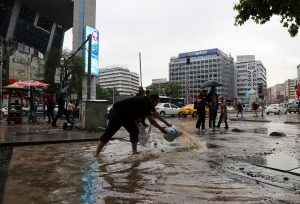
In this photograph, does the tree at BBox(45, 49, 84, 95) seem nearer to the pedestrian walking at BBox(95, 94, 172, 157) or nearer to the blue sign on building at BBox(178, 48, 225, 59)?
the pedestrian walking at BBox(95, 94, 172, 157)

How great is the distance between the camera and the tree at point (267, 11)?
7.22 metres

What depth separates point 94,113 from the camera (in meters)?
13.1

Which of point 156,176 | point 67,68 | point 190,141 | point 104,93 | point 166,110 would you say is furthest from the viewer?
point 104,93

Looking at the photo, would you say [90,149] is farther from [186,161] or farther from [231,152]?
[231,152]

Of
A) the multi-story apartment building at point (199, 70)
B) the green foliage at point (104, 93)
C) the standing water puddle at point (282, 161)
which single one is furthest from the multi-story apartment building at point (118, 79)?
the standing water puddle at point (282, 161)

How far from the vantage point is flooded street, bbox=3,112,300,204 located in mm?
3779

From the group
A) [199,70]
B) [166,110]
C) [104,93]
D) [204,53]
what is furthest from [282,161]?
[204,53]

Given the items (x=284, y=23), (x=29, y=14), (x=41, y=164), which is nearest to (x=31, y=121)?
(x=41, y=164)

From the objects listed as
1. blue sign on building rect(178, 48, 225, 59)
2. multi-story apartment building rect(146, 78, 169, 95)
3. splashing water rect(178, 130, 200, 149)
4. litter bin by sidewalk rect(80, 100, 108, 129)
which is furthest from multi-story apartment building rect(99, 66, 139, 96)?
splashing water rect(178, 130, 200, 149)

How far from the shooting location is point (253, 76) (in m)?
151

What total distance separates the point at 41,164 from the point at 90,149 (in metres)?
2.21

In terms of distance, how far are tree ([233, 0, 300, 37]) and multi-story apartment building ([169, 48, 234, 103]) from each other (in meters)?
128

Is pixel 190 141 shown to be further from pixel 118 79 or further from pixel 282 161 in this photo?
pixel 118 79

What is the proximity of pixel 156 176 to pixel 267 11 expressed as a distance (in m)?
5.18
